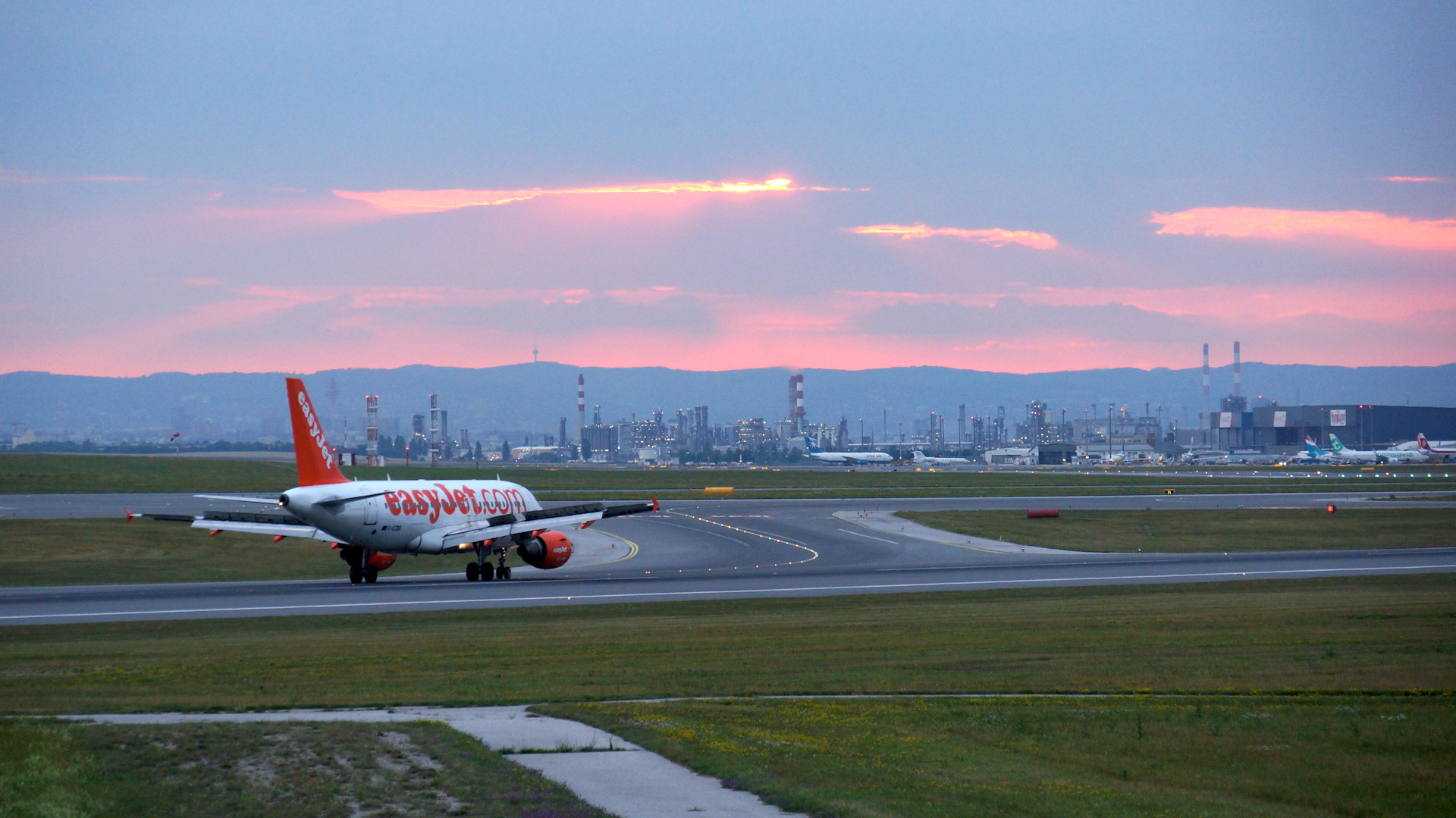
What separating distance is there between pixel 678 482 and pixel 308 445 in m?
101

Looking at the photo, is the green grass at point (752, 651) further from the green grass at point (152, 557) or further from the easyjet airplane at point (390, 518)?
the green grass at point (152, 557)

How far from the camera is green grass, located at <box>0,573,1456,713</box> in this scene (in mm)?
21047

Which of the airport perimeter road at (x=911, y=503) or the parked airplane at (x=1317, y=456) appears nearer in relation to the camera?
the airport perimeter road at (x=911, y=503)

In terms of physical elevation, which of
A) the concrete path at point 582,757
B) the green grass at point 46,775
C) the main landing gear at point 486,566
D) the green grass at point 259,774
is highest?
the green grass at point 46,775

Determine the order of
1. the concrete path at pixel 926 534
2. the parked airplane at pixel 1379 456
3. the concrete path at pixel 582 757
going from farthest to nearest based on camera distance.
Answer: the parked airplane at pixel 1379 456 → the concrete path at pixel 926 534 → the concrete path at pixel 582 757

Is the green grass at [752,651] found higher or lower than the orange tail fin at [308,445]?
lower

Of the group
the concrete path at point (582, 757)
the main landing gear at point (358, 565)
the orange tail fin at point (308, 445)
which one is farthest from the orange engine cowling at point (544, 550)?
the concrete path at point (582, 757)

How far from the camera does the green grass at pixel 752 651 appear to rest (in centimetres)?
2105

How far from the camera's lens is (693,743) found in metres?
15.6

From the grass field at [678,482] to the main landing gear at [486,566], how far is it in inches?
2039

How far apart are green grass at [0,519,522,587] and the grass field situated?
1711 inches

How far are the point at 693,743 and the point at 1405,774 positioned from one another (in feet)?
29.4

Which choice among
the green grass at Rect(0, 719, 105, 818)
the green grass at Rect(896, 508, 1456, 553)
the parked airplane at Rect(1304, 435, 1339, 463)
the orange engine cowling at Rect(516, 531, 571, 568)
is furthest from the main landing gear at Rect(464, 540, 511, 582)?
the parked airplane at Rect(1304, 435, 1339, 463)

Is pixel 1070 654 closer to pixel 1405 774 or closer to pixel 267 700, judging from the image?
pixel 1405 774
